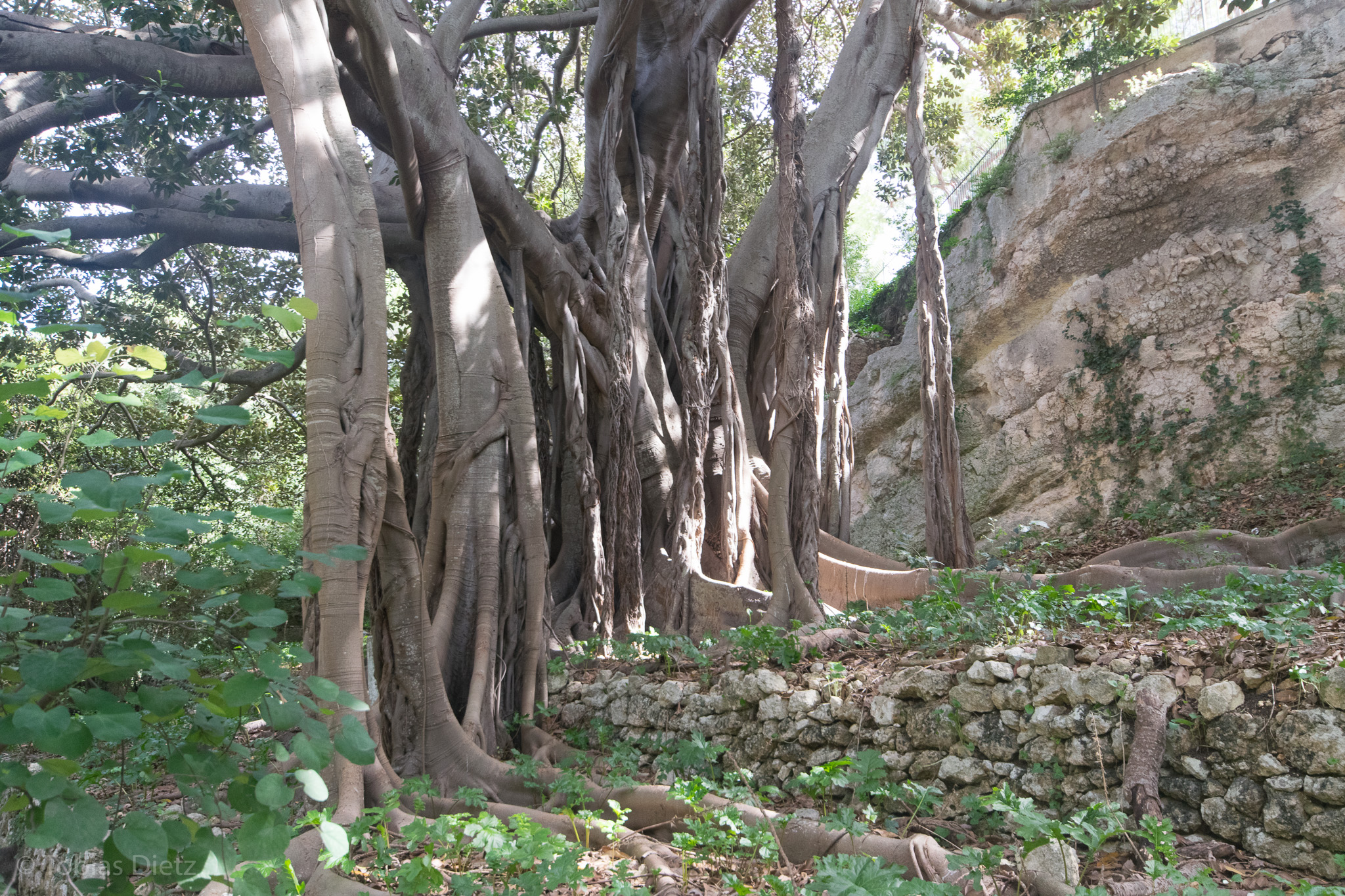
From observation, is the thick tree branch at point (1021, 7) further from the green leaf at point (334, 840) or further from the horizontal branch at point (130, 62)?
the green leaf at point (334, 840)

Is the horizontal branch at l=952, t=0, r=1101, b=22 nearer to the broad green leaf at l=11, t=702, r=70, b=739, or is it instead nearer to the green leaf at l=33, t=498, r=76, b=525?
the green leaf at l=33, t=498, r=76, b=525

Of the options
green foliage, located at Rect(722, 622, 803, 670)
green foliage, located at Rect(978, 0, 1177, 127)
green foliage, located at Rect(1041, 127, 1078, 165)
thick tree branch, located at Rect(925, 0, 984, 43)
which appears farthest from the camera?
green foliage, located at Rect(1041, 127, 1078, 165)

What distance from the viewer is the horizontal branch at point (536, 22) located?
252 inches

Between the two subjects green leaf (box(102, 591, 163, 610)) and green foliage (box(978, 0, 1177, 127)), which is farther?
green foliage (box(978, 0, 1177, 127))

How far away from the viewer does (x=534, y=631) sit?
174 inches

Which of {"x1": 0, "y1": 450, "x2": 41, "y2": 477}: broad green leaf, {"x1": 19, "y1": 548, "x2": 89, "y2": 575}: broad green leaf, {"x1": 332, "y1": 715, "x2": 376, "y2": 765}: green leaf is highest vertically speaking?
{"x1": 0, "y1": 450, "x2": 41, "y2": 477}: broad green leaf

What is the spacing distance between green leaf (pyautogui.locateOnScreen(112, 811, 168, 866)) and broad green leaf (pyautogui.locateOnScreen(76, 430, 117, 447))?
58 centimetres

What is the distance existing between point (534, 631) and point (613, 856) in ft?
5.65

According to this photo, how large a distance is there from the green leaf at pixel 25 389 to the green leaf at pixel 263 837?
794 mm

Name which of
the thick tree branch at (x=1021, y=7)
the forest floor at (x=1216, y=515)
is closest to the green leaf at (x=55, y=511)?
the forest floor at (x=1216, y=515)

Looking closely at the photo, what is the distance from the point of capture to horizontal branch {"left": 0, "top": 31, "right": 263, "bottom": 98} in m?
4.89

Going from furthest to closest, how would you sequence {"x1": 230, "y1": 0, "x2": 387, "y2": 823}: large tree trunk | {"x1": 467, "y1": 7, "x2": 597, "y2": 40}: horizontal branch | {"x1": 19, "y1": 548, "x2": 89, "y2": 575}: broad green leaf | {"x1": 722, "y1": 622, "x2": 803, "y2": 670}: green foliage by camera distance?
{"x1": 467, "y1": 7, "x2": 597, "y2": 40}: horizontal branch, {"x1": 722, "y1": 622, "x2": 803, "y2": 670}: green foliage, {"x1": 230, "y1": 0, "x2": 387, "y2": 823}: large tree trunk, {"x1": 19, "y1": 548, "x2": 89, "y2": 575}: broad green leaf

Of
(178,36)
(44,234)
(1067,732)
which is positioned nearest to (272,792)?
(44,234)

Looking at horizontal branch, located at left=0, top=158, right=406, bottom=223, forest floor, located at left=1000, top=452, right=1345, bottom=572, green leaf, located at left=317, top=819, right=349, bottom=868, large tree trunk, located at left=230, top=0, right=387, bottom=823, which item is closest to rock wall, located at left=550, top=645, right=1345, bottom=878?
large tree trunk, located at left=230, top=0, right=387, bottom=823
